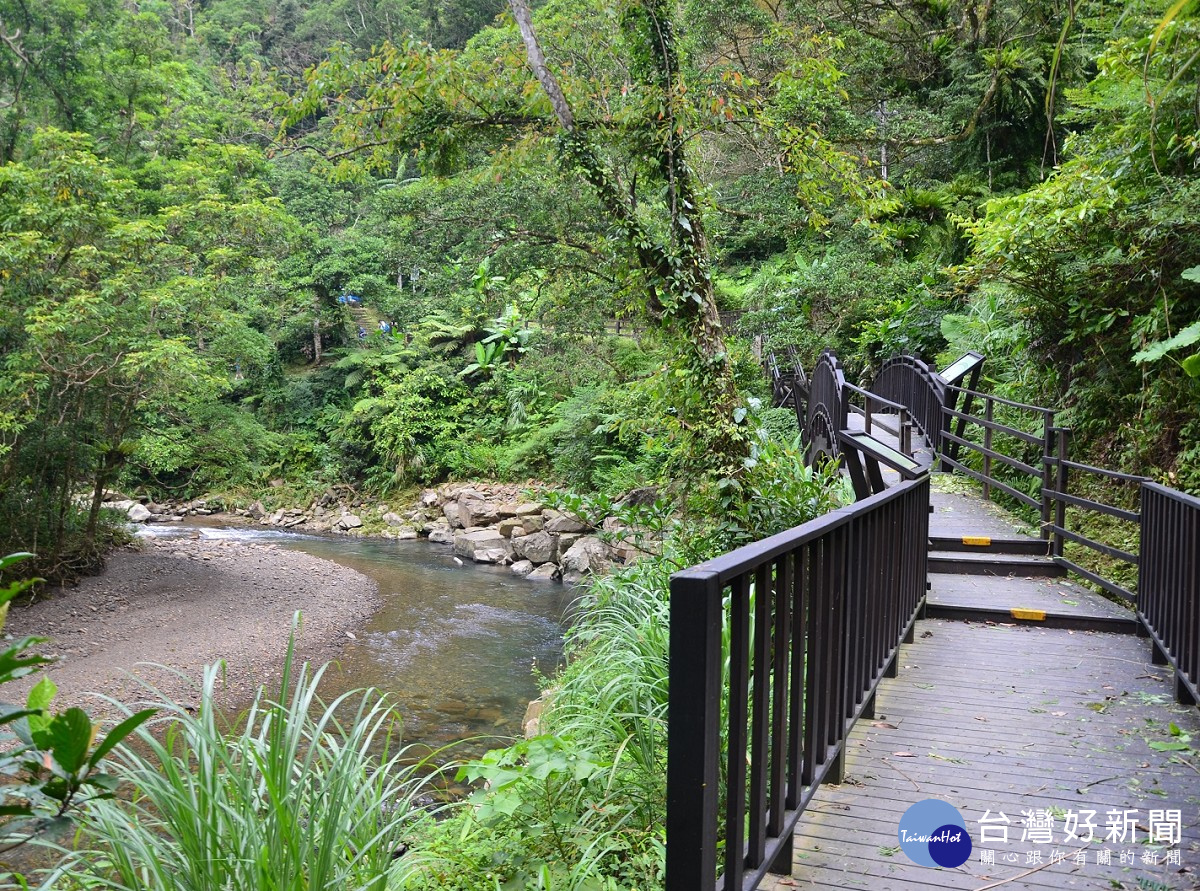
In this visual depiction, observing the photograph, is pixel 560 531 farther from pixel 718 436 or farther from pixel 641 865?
pixel 641 865

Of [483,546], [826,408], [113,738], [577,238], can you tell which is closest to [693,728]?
[113,738]

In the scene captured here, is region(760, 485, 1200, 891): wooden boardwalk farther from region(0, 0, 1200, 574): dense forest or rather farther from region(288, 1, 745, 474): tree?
region(288, 1, 745, 474): tree

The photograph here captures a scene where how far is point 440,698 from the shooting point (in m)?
8.75

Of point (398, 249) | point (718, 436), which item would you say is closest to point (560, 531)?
point (398, 249)

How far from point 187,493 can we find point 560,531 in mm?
14104

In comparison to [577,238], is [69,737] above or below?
below

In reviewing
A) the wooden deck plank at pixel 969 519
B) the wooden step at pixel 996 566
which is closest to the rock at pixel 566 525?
the wooden deck plank at pixel 969 519

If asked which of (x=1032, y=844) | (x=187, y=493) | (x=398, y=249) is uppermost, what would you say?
(x=398, y=249)

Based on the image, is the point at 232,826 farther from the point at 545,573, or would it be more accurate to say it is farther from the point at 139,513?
the point at 139,513

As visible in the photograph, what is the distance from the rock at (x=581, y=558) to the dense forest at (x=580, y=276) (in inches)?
86.8

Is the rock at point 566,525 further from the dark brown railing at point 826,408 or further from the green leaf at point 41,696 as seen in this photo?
the green leaf at point 41,696

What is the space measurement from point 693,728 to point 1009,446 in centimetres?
957

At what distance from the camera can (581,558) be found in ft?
51.6

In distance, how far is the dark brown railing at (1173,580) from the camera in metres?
3.57
